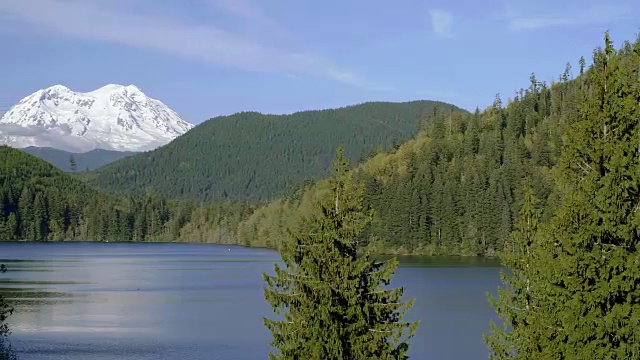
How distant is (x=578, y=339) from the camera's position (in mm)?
20797

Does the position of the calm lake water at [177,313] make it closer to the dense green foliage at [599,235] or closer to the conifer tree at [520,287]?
the conifer tree at [520,287]

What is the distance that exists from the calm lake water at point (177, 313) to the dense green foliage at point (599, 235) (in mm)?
30464

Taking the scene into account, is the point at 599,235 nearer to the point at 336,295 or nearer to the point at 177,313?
the point at 336,295

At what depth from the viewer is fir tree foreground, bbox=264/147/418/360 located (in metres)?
23.4

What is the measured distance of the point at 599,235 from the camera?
21.3 m

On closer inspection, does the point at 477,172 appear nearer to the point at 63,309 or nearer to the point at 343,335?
the point at 63,309

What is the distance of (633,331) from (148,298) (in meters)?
74.7

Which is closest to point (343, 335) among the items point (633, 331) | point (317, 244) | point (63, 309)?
point (317, 244)

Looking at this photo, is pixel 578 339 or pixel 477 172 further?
pixel 477 172

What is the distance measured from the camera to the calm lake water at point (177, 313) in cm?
5528

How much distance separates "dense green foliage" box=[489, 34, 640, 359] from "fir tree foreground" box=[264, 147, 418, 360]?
443cm

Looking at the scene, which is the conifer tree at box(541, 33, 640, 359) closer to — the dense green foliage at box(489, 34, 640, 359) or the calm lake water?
the dense green foliage at box(489, 34, 640, 359)

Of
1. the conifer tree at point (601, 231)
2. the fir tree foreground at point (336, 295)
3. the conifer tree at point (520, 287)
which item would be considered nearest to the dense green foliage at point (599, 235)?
the conifer tree at point (601, 231)

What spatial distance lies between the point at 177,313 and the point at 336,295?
54.8 m
